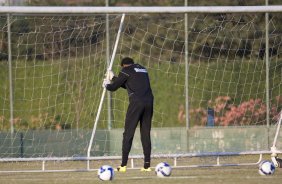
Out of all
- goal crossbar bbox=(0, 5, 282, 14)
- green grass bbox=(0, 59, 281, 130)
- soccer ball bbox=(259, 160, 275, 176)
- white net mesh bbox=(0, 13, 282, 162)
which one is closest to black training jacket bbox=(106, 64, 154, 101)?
goal crossbar bbox=(0, 5, 282, 14)

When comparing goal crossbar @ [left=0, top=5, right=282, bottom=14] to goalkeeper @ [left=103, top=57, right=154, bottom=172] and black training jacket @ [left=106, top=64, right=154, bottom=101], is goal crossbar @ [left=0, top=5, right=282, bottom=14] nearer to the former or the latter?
goalkeeper @ [left=103, top=57, right=154, bottom=172]

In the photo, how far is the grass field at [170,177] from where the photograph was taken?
→ 13586mm

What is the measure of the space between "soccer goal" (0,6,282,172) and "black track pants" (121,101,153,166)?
384cm

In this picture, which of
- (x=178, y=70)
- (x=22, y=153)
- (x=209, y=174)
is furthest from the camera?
(x=178, y=70)

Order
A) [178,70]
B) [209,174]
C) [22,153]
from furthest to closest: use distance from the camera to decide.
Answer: [178,70] < [22,153] < [209,174]

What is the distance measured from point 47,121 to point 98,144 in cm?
116

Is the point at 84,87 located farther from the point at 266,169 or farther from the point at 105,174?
the point at 266,169

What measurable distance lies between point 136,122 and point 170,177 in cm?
104

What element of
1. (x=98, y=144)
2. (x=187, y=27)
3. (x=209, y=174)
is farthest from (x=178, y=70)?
(x=209, y=174)

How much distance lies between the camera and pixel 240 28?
19.2 metres

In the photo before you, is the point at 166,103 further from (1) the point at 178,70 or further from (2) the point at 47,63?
(2) the point at 47,63

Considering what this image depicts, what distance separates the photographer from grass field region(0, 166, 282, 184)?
13586mm

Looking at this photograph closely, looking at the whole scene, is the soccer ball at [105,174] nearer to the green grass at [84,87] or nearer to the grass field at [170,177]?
the grass field at [170,177]

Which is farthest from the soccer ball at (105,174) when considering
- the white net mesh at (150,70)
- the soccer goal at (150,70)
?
the white net mesh at (150,70)
